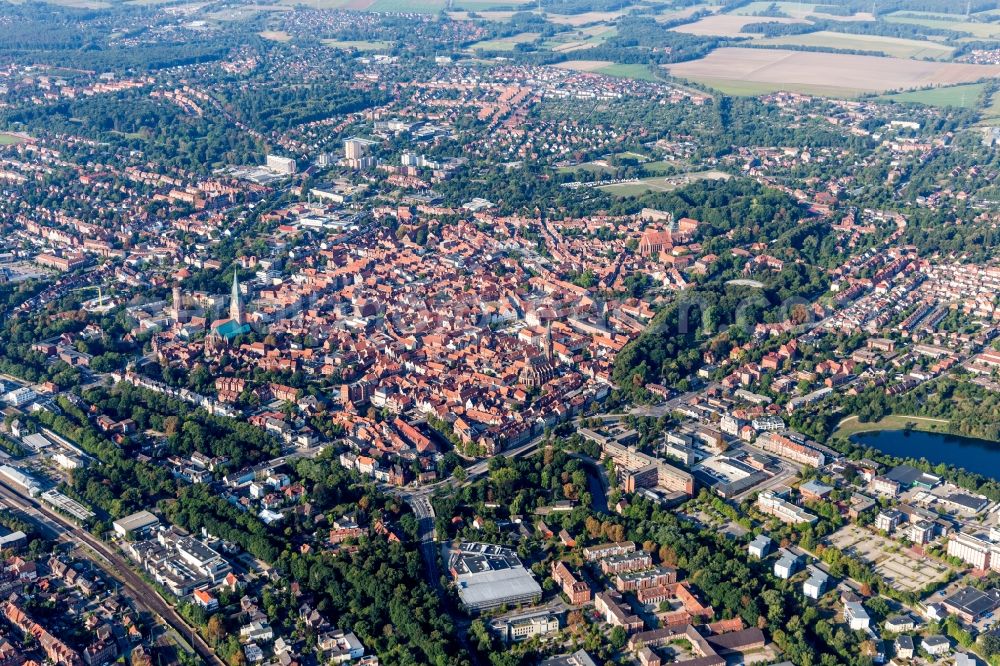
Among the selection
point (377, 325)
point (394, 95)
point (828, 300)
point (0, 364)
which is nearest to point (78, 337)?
point (0, 364)

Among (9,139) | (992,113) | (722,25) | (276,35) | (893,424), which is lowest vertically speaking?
(893,424)

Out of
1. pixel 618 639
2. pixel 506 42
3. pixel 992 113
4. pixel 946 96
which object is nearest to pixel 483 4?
pixel 506 42

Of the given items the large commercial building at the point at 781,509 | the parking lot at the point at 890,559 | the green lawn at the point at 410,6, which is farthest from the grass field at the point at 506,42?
the parking lot at the point at 890,559

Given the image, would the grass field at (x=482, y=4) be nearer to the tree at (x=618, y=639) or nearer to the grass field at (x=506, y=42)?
the grass field at (x=506, y=42)

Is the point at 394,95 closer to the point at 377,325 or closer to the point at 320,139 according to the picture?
the point at 320,139

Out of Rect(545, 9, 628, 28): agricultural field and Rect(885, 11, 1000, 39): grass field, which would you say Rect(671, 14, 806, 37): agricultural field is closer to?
Rect(545, 9, 628, 28): agricultural field

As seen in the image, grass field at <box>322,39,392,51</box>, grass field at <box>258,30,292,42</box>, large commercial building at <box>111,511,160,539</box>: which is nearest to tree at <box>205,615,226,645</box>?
large commercial building at <box>111,511,160,539</box>

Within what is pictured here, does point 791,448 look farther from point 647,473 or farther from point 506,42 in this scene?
point 506,42
